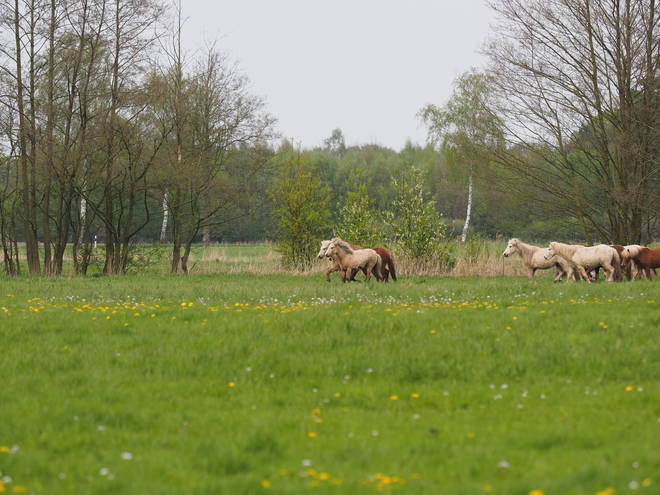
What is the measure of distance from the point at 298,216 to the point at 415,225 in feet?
23.7

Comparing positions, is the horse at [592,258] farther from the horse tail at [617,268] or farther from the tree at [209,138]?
the tree at [209,138]

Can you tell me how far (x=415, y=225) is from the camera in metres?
35.2

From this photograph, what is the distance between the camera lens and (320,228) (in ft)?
127

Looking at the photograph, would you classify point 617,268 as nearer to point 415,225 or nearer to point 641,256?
point 641,256

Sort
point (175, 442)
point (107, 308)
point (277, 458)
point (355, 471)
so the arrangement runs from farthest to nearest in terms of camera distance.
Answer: point (107, 308) → point (175, 442) → point (277, 458) → point (355, 471)

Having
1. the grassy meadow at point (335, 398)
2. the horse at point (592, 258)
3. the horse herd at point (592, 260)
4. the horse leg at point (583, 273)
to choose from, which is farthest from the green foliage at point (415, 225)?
the grassy meadow at point (335, 398)

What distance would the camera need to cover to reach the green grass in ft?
18.4

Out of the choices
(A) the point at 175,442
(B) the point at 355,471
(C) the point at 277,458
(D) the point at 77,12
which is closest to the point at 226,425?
(A) the point at 175,442

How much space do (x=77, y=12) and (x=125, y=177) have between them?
8.35 metres

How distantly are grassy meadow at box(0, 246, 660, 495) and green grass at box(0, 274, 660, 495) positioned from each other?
0.09 ft

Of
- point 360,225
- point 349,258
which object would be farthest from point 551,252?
point 360,225

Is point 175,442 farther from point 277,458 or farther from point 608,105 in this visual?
point 608,105

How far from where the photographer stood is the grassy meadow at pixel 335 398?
560 cm

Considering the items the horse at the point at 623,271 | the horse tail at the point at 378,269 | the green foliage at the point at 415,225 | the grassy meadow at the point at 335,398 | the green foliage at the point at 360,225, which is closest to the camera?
the grassy meadow at the point at 335,398
